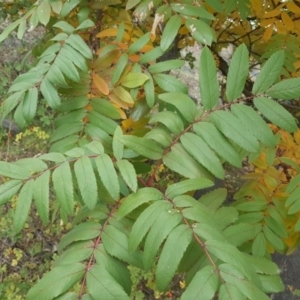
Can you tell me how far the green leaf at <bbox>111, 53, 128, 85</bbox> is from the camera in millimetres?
1252

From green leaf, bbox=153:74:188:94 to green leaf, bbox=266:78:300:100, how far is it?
A: 0.82 ft

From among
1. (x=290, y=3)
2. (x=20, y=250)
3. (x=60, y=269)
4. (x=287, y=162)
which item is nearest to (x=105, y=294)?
(x=60, y=269)

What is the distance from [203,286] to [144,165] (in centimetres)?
48

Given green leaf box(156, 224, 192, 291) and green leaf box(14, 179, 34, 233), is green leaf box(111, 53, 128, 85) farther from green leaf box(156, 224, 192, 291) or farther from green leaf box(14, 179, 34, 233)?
green leaf box(156, 224, 192, 291)

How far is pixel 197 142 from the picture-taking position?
106 cm

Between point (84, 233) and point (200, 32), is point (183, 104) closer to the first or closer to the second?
point (200, 32)

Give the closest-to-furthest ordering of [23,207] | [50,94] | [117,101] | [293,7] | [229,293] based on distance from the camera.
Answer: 1. [229,293]
2. [23,207]
3. [50,94]
4. [117,101]
5. [293,7]

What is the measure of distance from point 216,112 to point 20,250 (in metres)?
2.35

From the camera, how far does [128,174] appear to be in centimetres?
99

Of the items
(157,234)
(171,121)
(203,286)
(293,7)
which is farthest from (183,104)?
(293,7)

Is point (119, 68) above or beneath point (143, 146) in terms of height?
above

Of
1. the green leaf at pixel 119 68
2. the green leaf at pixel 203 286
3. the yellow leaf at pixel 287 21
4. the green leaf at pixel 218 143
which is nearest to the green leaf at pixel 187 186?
the green leaf at pixel 218 143

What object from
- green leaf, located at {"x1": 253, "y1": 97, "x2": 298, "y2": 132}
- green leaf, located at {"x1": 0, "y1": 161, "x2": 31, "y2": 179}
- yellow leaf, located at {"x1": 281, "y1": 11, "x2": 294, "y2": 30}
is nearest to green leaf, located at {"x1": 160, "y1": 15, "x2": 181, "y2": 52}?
green leaf, located at {"x1": 253, "y1": 97, "x2": 298, "y2": 132}

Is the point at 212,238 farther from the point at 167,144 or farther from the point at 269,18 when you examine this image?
the point at 269,18
